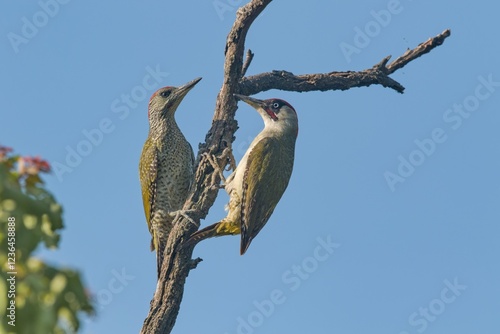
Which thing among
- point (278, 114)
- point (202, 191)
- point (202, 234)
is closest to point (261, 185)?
point (202, 191)

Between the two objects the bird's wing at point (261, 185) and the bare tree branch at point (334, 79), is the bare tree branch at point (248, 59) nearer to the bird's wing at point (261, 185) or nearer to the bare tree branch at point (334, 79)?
the bare tree branch at point (334, 79)

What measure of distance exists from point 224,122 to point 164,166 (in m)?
1.39

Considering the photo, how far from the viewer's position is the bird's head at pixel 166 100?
9648mm

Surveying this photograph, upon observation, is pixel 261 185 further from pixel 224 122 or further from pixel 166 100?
pixel 166 100

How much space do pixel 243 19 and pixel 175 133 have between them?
2.02 m

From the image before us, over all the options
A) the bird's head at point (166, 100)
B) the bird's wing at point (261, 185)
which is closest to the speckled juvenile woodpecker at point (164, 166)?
the bird's head at point (166, 100)

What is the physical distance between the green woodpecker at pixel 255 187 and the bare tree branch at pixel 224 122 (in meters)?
0.21

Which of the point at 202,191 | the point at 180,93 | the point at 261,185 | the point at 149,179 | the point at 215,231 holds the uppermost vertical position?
the point at 180,93

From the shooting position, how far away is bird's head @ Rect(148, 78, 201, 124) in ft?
31.7


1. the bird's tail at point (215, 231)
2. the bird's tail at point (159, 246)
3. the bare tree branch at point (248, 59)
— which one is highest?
the bare tree branch at point (248, 59)

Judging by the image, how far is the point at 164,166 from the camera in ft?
30.9

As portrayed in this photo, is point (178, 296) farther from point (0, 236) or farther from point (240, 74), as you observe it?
point (0, 236)

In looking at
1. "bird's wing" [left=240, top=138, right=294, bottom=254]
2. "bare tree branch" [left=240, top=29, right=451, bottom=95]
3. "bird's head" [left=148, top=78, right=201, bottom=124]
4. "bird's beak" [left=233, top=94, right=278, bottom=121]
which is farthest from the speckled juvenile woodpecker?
"bare tree branch" [left=240, top=29, right=451, bottom=95]

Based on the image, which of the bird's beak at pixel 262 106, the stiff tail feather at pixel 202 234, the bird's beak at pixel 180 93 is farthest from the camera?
the bird's beak at pixel 180 93
